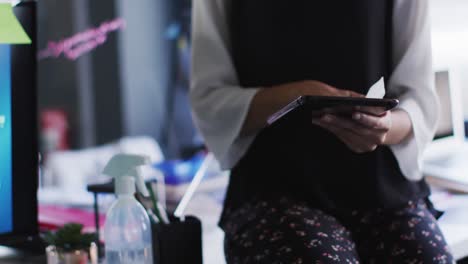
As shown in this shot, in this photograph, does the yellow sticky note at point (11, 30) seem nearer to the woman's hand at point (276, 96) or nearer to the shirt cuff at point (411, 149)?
the woman's hand at point (276, 96)

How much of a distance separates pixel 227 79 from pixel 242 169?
159 millimetres

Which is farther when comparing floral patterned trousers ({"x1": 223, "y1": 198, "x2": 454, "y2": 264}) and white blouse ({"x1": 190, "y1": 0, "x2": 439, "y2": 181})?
white blouse ({"x1": 190, "y1": 0, "x2": 439, "y2": 181})

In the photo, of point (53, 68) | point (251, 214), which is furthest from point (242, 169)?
point (53, 68)

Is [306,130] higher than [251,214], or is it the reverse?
[306,130]

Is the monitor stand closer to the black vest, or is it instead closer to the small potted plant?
the small potted plant

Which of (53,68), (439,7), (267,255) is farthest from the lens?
(53,68)

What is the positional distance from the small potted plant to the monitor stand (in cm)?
21

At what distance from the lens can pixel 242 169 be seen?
116 cm

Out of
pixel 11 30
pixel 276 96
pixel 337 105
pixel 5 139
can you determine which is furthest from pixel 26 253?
pixel 337 105

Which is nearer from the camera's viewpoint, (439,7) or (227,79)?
(227,79)

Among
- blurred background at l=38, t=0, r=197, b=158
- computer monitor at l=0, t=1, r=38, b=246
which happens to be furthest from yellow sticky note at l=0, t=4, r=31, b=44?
blurred background at l=38, t=0, r=197, b=158

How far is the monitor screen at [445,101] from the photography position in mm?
1821

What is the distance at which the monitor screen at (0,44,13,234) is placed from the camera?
104cm

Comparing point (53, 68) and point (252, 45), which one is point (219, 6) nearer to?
point (252, 45)
